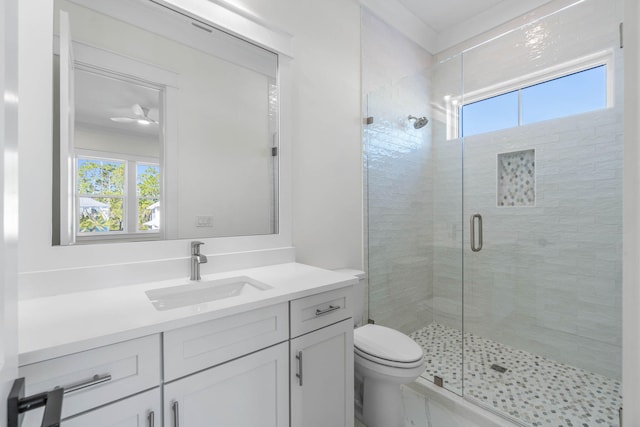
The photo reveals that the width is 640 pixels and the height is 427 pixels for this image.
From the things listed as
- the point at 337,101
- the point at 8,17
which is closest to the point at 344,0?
the point at 337,101

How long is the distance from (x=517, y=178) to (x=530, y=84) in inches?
28.4

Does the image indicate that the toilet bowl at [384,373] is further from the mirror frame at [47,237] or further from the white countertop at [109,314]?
the mirror frame at [47,237]

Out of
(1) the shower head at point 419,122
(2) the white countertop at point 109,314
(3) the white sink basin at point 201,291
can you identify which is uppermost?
(1) the shower head at point 419,122

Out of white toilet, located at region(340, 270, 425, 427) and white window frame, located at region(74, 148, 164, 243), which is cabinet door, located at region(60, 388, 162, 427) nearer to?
white window frame, located at region(74, 148, 164, 243)

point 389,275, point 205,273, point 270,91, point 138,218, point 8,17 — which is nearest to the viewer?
point 8,17

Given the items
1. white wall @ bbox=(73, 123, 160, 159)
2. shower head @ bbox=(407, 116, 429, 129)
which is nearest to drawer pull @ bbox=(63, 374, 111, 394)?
white wall @ bbox=(73, 123, 160, 159)

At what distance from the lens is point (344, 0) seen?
2.15m

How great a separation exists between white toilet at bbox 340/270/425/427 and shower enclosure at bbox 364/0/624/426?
0.56m

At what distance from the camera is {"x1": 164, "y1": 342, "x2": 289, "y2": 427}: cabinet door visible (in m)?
0.87

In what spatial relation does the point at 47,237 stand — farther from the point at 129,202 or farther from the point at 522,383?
the point at 522,383

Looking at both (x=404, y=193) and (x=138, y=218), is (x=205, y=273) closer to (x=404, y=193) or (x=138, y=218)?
(x=138, y=218)

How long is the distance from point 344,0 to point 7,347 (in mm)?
2520

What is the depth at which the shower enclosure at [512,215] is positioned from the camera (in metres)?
1.88

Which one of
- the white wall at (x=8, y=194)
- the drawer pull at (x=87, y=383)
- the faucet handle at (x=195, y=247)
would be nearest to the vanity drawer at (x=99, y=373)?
the drawer pull at (x=87, y=383)
